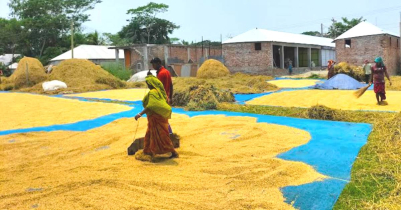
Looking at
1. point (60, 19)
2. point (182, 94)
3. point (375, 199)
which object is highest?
point (60, 19)

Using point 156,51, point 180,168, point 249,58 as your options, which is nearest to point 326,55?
point 249,58

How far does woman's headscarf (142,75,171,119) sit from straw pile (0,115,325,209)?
0.65m

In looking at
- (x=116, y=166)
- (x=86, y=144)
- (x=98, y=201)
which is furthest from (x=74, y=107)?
(x=98, y=201)

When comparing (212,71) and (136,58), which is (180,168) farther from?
(136,58)

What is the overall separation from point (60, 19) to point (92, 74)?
64.6 feet

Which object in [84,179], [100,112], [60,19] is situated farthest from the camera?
[60,19]

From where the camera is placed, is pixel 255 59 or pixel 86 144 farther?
pixel 255 59

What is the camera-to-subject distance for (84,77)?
738 inches

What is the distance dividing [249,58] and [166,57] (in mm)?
6463

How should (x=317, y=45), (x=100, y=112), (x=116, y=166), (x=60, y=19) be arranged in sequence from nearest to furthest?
(x=116, y=166) < (x=100, y=112) < (x=317, y=45) < (x=60, y=19)

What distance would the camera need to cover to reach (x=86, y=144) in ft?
17.3

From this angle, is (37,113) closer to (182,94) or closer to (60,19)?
(182,94)

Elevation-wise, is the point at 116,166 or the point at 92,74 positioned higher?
the point at 92,74

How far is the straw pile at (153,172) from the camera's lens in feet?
9.80
